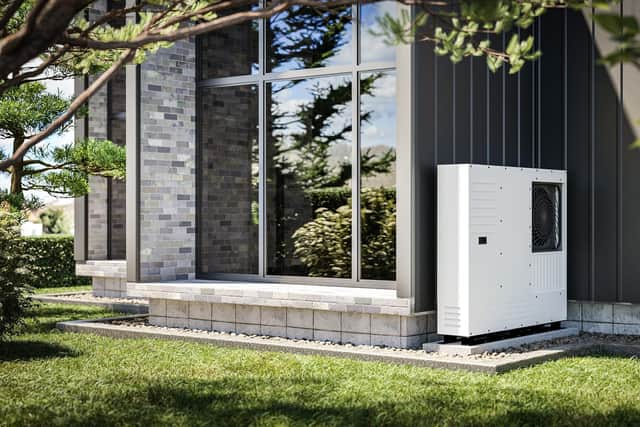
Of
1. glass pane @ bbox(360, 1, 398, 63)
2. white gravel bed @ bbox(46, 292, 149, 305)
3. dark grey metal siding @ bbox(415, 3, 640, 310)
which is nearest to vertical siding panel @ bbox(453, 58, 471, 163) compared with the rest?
dark grey metal siding @ bbox(415, 3, 640, 310)

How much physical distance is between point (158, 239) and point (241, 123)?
1.47 metres

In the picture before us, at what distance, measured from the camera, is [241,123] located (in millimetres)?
8578

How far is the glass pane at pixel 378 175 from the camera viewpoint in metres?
7.43

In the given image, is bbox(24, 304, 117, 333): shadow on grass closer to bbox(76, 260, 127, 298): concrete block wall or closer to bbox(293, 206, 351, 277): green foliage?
bbox(76, 260, 127, 298): concrete block wall

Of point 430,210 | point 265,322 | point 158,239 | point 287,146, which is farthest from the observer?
point 158,239

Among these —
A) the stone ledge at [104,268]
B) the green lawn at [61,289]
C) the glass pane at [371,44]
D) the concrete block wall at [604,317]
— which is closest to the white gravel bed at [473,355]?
the concrete block wall at [604,317]

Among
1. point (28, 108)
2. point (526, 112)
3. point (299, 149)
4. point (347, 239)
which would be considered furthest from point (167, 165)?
point (526, 112)

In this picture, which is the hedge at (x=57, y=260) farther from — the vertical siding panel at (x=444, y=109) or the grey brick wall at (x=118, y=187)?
the vertical siding panel at (x=444, y=109)

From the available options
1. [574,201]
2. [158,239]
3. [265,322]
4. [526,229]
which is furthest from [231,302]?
[574,201]

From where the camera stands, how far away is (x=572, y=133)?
7.77 m

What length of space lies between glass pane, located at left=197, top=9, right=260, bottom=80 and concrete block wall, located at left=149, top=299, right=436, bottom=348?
241cm

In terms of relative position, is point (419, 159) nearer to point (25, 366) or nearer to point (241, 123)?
point (241, 123)

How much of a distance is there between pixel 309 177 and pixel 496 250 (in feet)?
6.57

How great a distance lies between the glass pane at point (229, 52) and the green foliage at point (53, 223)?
18.6 meters
